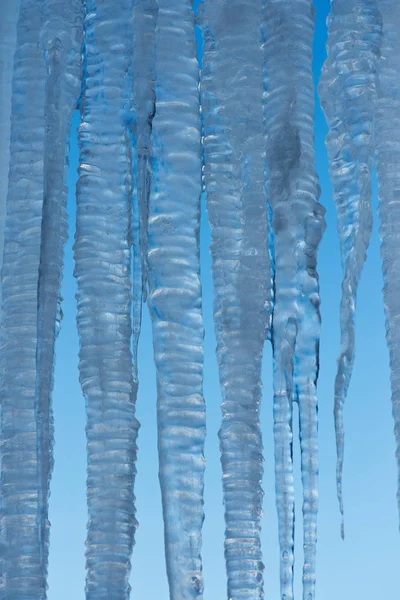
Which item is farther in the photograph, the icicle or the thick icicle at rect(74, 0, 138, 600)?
the icicle

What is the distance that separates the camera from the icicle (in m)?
1.62

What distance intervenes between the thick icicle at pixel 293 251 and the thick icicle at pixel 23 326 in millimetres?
459

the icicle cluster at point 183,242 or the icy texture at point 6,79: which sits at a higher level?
the icy texture at point 6,79

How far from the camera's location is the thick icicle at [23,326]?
1.53m

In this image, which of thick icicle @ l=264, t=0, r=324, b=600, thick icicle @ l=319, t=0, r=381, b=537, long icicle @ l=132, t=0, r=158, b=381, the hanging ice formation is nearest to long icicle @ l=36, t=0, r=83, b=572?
the hanging ice formation

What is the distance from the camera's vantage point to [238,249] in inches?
62.7

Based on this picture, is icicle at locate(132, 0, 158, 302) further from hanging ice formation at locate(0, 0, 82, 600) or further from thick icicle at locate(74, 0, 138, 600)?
hanging ice formation at locate(0, 0, 82, 600)

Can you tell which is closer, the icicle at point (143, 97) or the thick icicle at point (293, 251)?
the thick icicle at point (293, 251)

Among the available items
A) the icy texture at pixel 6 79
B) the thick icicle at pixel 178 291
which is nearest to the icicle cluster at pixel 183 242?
the thick icicle at pixel 178 291

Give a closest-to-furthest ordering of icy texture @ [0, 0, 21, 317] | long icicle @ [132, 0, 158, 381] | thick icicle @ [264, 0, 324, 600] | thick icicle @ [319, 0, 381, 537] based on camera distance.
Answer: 1. thick icicle @ [264, 0, 324, 600]
2. thick icicle @ [319, 0, 381, 537]
3. long icicle @ [132, 0, 158, 381]
4. icy texture @ [0, 0, 21, 317]

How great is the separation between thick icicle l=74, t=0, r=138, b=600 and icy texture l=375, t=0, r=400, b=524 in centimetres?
48

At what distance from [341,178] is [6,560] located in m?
0.93

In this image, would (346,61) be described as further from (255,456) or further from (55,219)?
(255,456)

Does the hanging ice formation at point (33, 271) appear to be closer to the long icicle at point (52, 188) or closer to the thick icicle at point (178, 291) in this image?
the long icicle at point (52, 188)
